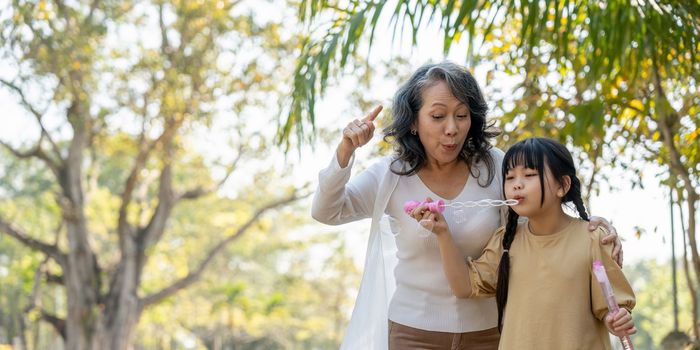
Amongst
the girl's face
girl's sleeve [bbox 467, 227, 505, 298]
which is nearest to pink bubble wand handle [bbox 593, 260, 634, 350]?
the girl's face

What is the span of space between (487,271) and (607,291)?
401 millimetres

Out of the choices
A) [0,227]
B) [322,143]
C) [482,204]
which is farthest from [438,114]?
[0,227]

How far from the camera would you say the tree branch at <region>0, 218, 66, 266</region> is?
14.2 metres

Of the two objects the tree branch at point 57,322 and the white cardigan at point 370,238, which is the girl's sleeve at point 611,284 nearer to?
the white cardigan at point 370,238

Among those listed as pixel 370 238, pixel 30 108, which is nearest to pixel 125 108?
pixel 30 108

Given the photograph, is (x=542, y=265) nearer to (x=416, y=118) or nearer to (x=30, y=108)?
(x=416, y=118)

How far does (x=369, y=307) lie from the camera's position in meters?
2.77

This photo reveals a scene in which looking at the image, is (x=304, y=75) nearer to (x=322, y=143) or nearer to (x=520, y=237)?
(x=520, y=237)

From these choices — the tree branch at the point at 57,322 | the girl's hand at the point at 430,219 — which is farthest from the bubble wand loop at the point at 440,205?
the tree branch at the point at 57,322

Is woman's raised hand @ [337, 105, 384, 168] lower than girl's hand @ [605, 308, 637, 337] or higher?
higher

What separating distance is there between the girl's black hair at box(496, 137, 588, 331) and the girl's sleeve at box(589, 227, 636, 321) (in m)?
0.15

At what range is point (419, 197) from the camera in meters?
2.76

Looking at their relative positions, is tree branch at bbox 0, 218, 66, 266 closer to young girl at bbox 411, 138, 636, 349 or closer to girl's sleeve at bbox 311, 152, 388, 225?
girl's sleeve at bbox 311, 152, 388, 225

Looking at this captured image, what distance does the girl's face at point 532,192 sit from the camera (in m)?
2.43
